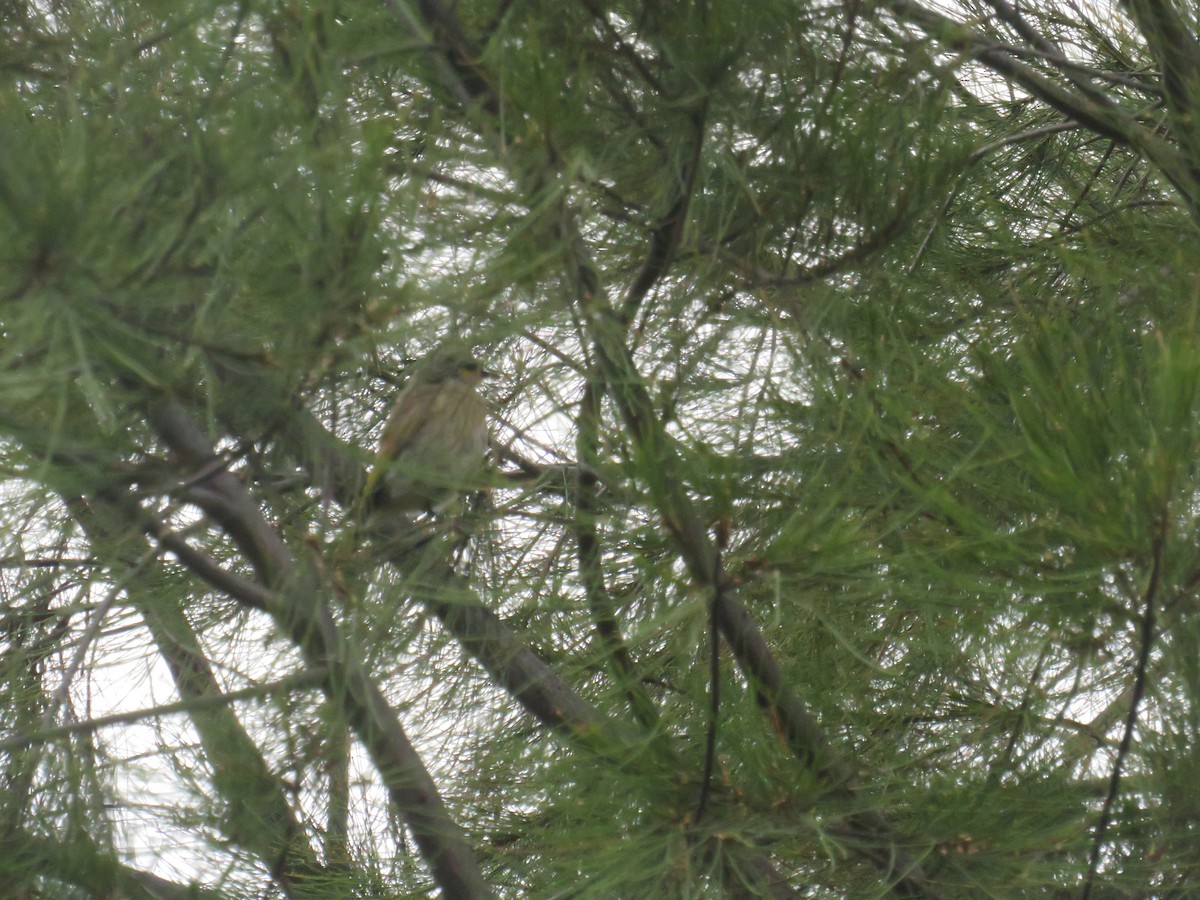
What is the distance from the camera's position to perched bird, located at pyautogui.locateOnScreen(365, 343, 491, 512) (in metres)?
1.84

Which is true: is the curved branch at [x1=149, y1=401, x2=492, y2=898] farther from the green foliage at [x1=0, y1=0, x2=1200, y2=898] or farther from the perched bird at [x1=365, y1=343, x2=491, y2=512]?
the perched bird at [x1=365, y1=343, x2=491, y2=512]

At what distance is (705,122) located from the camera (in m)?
1.88

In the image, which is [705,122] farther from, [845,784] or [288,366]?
[845,784]

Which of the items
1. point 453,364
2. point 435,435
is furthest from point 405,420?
point 453,364

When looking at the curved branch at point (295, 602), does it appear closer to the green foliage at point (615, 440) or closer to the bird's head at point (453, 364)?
the green foliage at point (615, 440)

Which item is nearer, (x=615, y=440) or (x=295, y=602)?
(x=615, y=440)

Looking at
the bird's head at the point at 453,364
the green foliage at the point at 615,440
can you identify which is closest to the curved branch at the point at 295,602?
the green foliage at the point at 615,440

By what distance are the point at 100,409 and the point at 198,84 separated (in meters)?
0.65

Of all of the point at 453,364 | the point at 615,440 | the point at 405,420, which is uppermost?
the point at 405,420

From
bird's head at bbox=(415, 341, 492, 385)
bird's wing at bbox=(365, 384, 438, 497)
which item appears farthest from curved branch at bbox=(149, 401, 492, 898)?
bird's wing at bbox=(365, 384, 438, 497)

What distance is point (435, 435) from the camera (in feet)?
6.95

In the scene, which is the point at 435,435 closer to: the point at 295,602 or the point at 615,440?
the point at 295,602

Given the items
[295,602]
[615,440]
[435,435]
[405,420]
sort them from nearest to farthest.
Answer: [615,440], [295,602], [435,435], [405,420]

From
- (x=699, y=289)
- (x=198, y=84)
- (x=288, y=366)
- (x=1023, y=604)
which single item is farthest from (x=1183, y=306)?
(x=198, y=84)
